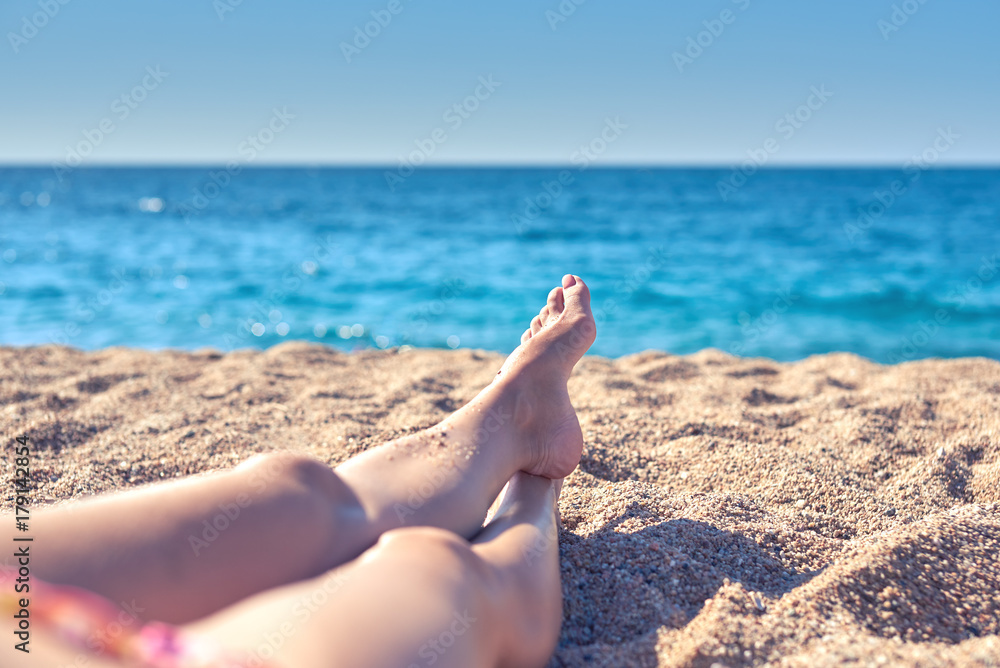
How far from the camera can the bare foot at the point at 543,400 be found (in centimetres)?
174

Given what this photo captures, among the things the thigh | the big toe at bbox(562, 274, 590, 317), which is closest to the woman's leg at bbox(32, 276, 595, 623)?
the thigh

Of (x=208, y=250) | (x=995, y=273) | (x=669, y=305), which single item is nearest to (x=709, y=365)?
(x=669, y=305)

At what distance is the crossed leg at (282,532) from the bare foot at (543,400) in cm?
19

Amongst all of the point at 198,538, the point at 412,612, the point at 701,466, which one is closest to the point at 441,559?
the point at 412,612

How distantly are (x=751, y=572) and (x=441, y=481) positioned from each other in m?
0.82

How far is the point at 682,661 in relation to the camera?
4.15 ft

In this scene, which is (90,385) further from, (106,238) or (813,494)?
(106,238)

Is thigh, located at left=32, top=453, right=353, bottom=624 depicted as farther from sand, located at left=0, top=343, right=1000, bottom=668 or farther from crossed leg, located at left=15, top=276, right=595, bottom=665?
sand, located at left=0, top=343, right=1000, bottom=668

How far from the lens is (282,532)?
120 centimetres

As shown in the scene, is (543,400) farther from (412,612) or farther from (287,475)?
(412,612)

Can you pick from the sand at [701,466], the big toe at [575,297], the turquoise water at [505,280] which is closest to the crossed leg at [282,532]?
the sand at [701,466]

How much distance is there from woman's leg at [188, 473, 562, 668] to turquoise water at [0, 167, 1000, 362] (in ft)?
16.3

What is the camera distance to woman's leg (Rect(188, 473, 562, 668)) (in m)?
0.92

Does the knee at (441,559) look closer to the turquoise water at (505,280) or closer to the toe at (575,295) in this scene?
the toe at (575,295)
